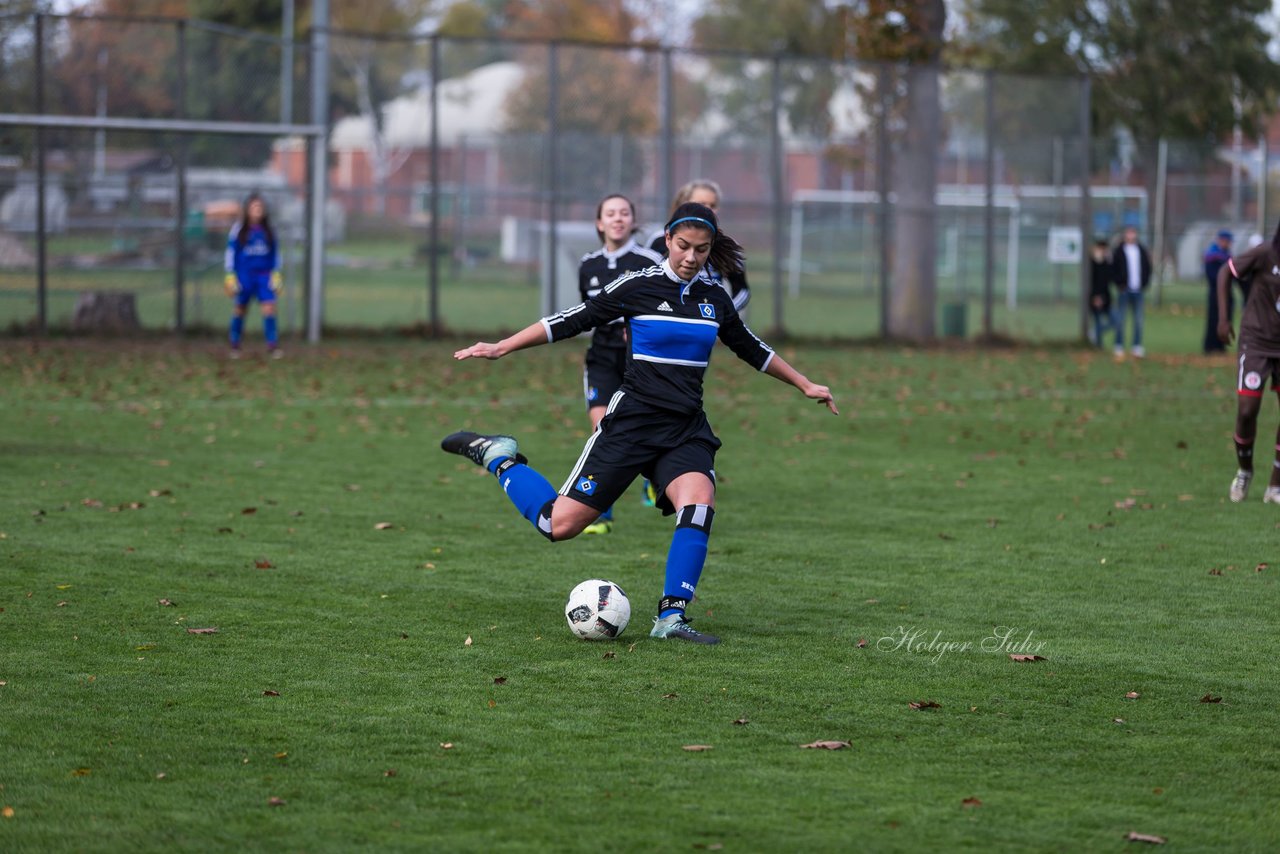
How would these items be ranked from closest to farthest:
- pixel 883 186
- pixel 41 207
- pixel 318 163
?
1. pixel 41 207
2. pixel 318 163
3. pixel 883 186

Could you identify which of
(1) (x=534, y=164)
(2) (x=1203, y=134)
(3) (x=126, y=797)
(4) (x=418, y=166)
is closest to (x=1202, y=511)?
(3) (x=126, y=797)

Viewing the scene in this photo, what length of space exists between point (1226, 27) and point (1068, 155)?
51.7 ft

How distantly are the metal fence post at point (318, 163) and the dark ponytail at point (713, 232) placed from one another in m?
16.5

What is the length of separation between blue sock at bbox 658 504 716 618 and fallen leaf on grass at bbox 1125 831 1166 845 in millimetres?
2639

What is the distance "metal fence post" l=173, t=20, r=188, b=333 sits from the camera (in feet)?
75.1

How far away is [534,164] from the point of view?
2498 cm

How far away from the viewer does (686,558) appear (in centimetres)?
690

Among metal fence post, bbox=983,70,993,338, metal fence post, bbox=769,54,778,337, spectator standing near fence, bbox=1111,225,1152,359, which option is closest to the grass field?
spectator standing near fence, bbox=1111,225,1152,359

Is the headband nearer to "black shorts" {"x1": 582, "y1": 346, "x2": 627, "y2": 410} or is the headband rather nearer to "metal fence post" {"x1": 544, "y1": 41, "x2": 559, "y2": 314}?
"black shorts" {"x1": 582, "y1": 346, "x2": 627, "y2": 410}

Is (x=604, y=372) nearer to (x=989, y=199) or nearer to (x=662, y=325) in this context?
(x=662, y=325)

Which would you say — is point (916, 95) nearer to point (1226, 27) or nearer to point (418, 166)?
point (418, 166)

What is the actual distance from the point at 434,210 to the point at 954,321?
8.56m

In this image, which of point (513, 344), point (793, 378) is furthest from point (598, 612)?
point (793, 378)

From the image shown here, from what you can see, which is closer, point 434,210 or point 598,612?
point 598,612
